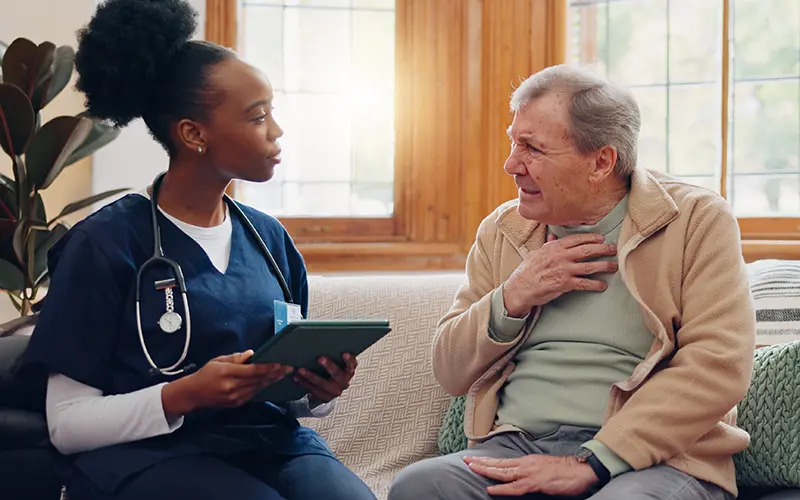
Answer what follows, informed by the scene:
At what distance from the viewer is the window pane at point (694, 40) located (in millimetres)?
3242

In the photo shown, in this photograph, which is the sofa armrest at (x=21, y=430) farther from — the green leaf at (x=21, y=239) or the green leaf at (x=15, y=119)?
the green leaf at (x=15, y=119)

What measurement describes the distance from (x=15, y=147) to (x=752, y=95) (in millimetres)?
2417

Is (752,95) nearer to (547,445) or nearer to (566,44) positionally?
(566,44)

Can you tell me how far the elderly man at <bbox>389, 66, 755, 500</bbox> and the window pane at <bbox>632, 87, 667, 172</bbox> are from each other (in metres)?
1.48

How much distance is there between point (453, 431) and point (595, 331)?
0.49m

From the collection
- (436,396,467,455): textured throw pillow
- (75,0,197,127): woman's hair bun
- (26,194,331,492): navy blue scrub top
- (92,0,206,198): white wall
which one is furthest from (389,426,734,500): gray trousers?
(92,0,206,198): white wall

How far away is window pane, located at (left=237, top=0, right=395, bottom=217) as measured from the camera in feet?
11.2

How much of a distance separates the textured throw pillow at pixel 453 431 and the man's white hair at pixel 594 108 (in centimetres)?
67

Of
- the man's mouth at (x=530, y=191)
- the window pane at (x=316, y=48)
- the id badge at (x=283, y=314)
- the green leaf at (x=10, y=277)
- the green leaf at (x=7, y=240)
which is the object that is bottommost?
the green leaf at (x=10, y=277)

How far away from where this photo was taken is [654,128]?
3344 millimetres

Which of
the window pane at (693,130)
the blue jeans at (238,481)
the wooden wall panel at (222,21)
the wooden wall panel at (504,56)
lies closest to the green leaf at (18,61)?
the wooden wall panel at (222,21)

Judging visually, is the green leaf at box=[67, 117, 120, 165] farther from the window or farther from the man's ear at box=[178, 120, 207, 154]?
the window

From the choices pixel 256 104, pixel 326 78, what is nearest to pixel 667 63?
pixel 326 78

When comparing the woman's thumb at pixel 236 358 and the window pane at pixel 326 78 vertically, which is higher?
the window pane at pixel 326 78
